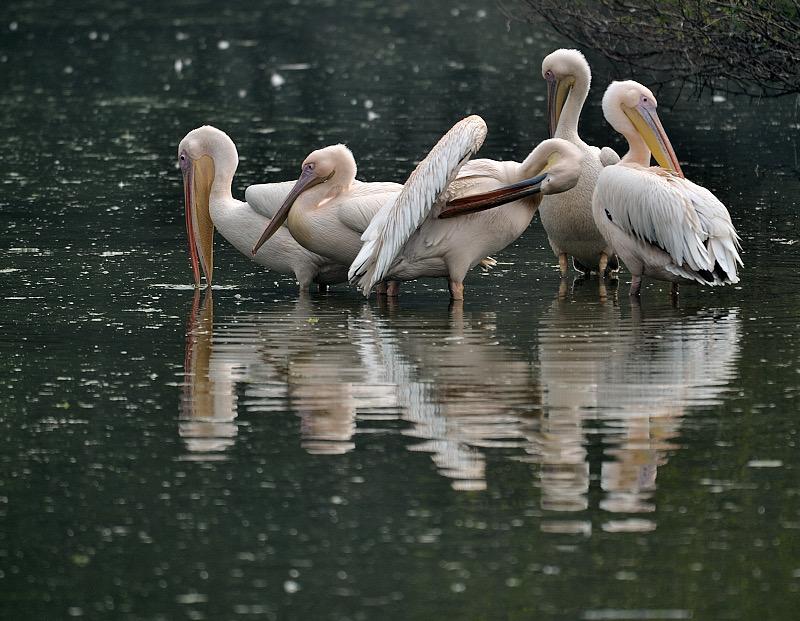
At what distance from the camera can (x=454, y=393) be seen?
21.1ft

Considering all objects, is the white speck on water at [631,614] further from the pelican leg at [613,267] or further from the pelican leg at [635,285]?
the pelican leg at [613,267]

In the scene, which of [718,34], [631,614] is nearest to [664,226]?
[718,34]

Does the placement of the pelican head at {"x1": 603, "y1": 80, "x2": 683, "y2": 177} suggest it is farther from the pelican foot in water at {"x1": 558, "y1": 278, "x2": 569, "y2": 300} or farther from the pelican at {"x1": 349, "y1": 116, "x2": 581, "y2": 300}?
the pelican foot in water at {"x1": 558, "y1": 278, "x2": 569, "y2": 300}

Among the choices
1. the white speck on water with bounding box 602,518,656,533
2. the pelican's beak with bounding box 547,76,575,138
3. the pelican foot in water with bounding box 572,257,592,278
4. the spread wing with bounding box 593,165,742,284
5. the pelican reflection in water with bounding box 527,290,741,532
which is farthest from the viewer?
the pelican's beak with bounding box 547,76,575,138

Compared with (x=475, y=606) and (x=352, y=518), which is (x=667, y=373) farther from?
(x=475, y=606)

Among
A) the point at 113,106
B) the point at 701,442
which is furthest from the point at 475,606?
the point at 113,106

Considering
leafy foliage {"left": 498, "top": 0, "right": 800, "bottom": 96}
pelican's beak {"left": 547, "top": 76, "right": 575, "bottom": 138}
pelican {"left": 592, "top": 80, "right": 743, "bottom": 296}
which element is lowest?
pelican {"left": 592, "top": 80, "right": 743, "bottom": 296}

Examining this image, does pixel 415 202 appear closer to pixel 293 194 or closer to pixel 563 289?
pixel 293 194

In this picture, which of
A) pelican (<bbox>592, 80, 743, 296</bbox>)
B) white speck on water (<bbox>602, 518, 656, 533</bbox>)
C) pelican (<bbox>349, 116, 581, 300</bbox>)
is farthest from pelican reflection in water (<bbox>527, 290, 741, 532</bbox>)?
pelican (<bbox>349, 116, 581, 300</bbox>)

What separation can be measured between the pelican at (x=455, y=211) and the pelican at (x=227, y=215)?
641 millimetres

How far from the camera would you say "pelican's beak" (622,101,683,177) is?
9289 millimetres

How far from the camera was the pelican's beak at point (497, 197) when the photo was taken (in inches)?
339

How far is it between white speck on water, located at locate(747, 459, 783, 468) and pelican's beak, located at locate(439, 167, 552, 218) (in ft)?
11.2

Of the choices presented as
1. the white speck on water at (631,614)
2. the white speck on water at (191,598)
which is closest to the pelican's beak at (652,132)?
the white speck on water at (631,614)
